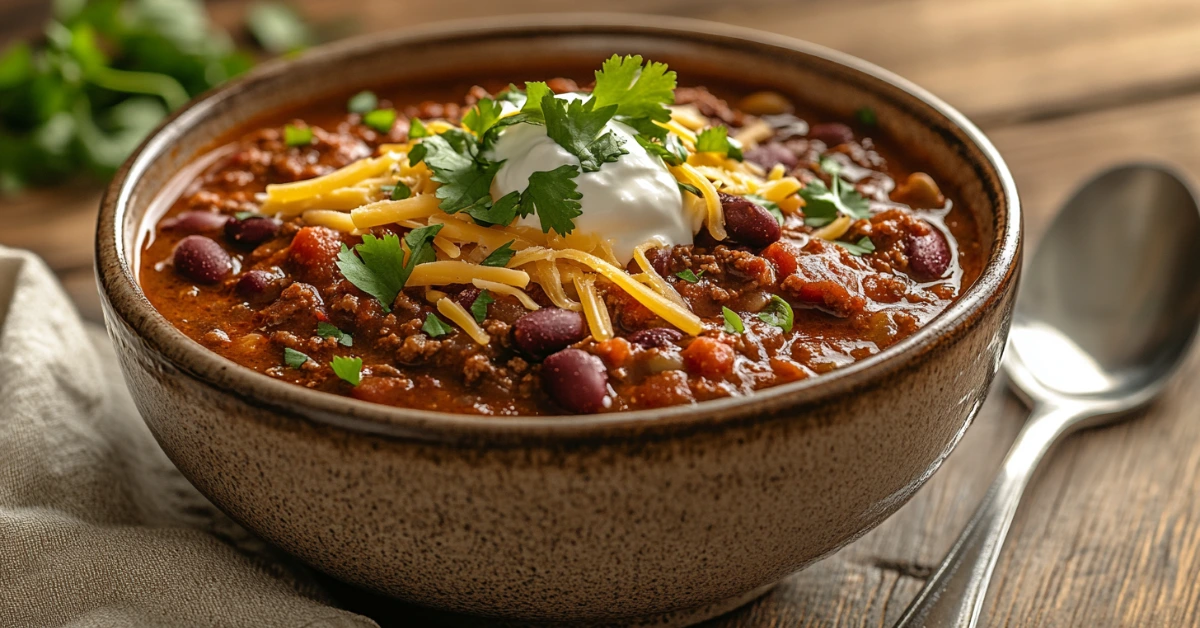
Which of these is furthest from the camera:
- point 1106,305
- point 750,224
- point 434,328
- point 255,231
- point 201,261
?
point 1106,305

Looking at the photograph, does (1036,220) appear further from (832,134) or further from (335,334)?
(335,334)

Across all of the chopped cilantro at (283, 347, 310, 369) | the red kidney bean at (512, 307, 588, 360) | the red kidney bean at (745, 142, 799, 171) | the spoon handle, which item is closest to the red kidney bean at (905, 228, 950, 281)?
the red kidney bean at (745, 142, 799, 171)

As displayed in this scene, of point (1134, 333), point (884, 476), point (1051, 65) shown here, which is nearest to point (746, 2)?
point (1051, 65)


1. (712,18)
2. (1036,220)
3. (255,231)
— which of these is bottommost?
(255,231)

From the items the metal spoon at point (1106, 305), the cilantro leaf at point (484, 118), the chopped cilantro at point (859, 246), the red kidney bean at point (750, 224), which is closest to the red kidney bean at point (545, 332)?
the red kidney bean at point (750, 224)

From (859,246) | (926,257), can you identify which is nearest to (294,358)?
(859,246)

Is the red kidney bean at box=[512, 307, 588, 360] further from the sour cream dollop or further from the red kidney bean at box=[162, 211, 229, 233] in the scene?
the red kidney bean at box=[162, 211, 229, 233]

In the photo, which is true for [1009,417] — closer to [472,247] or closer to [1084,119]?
[472,247]
